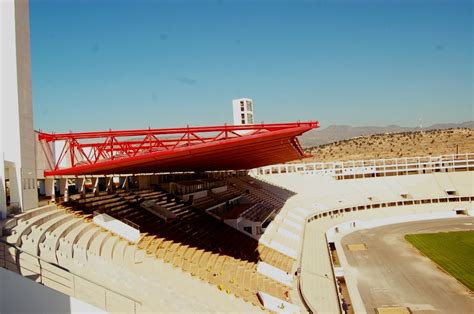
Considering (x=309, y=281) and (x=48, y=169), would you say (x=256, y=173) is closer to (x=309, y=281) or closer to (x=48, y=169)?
(x=309, y=281)

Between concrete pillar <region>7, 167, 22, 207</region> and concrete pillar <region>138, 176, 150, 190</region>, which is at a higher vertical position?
concrete pillar <region>7, 167, 22, 207</region>

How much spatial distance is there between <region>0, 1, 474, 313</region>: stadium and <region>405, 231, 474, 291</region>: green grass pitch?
104 cm

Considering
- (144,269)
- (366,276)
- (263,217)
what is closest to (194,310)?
(144,269)

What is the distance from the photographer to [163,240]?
18047 mm

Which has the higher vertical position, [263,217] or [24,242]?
[24,242]

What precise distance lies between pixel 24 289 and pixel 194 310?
525 cm

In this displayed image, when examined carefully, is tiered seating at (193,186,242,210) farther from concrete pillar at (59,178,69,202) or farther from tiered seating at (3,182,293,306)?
concrete pillar at (59,178,69,202)

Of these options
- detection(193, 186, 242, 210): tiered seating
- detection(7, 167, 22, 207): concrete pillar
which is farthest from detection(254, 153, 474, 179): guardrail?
detection(7, 167, 22, 207): concrete pillar

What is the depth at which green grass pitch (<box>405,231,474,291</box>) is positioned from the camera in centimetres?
2491

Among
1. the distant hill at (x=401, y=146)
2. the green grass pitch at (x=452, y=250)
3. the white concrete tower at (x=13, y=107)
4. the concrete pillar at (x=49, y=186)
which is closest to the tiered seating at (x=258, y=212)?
the green grass pitch at (x=452, y=250)

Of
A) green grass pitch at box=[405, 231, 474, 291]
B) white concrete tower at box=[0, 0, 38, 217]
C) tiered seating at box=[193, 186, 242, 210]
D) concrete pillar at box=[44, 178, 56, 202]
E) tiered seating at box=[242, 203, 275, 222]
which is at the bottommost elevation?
green grass pitch at box=[405, 231, 474, 291]

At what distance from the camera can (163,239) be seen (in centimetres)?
1814

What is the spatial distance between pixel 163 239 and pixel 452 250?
22155 millimetres

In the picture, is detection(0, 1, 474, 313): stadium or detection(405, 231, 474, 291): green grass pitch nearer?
detection(0, 1, 474, 313): stadium
